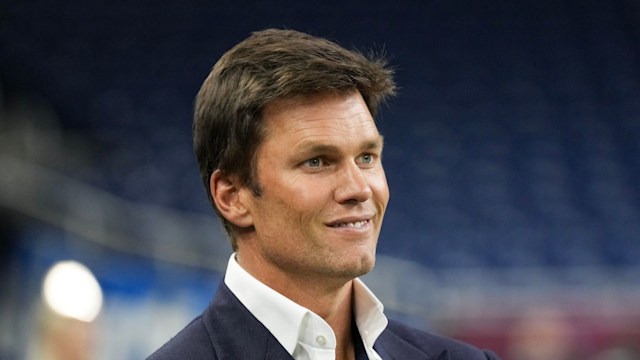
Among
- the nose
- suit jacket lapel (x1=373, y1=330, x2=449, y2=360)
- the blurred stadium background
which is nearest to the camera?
the nose

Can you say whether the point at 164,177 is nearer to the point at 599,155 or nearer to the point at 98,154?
the point at 98,154

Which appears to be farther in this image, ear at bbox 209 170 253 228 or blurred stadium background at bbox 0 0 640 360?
blurred stadium background at bbox 0 0 640 360

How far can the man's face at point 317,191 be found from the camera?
60.6 inches

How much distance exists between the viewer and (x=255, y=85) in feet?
5.16

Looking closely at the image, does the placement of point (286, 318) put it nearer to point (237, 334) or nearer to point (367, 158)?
point (237, 334)

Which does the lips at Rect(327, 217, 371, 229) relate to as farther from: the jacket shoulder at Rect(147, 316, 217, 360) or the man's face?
the jacket shoulder at Rect(147, 316, 217, 360)

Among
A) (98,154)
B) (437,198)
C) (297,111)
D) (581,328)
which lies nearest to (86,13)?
(98,154)

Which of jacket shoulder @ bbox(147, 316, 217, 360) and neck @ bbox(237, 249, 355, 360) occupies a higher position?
neck @ bbox(237, 249, 355, 360)

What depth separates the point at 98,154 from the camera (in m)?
5.93

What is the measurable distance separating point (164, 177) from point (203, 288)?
135cm

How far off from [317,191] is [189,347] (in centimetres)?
30

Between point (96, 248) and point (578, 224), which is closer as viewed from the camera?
point (96, 248)

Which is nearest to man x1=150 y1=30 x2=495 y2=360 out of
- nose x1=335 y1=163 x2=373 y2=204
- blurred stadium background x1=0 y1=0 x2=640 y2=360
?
nose x1=335 y1=163 x2=373 y2=204

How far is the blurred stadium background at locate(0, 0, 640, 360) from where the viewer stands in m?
4.68
